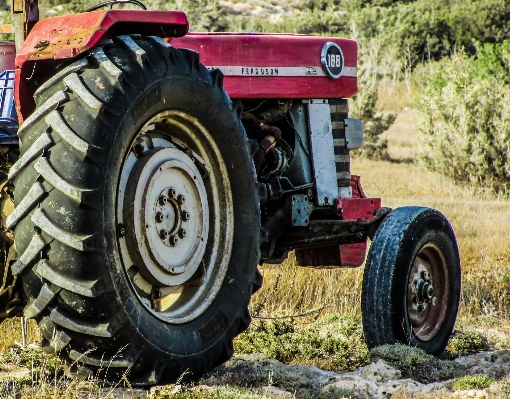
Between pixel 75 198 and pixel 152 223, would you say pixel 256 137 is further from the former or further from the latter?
pixel 75 198

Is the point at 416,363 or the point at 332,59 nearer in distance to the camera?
the point at 416,363

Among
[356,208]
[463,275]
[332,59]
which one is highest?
[332,59]

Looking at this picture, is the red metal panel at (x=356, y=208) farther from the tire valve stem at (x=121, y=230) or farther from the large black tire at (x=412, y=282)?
the tire valve stem at (x=121, y=230)

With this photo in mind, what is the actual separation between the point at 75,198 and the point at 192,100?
1.00m

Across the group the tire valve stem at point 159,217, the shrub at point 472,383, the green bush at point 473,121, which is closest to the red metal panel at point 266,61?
the tire valve stem at point 159,217

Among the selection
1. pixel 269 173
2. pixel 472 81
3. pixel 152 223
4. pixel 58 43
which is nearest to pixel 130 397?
pixel 152 223

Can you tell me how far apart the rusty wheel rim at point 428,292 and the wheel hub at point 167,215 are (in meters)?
1.90

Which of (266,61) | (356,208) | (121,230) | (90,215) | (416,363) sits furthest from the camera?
(356,208)

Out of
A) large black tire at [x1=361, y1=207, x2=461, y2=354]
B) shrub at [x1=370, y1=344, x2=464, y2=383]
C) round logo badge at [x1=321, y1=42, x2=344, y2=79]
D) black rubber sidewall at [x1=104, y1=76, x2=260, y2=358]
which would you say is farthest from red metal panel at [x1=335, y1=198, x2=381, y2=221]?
black rubber sidewall at [x1=104, y1=76, x2=260, y2=358]

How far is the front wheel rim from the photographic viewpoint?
12.7ft

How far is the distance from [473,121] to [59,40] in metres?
11.9

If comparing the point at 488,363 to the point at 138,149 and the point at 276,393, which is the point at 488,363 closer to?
the point at 276,393

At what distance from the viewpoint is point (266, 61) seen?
18.5ft

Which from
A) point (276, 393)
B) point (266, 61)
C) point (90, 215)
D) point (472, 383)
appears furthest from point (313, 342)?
point (90, 215)
